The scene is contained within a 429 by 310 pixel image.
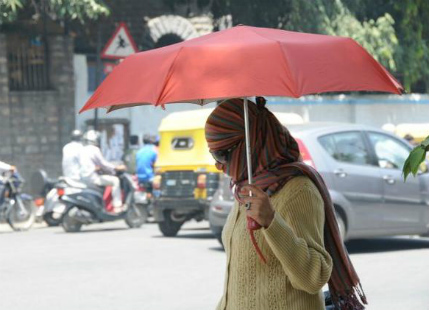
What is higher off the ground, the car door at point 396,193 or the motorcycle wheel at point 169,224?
the car door at point 396,193

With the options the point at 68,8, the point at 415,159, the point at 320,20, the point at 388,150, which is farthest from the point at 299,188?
the point at 320,20

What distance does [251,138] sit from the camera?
3777mm

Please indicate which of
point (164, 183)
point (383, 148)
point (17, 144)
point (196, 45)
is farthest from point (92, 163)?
point (196, 45)

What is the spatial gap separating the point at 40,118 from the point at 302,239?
62.5 ft

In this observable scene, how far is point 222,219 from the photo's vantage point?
44.1 feet

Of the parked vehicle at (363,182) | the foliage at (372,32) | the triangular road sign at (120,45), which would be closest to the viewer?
the parked vehicle at (363,182)

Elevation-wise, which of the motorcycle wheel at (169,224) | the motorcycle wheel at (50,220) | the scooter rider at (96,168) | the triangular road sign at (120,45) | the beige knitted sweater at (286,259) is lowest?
the motorcycle wheel at (50,220)

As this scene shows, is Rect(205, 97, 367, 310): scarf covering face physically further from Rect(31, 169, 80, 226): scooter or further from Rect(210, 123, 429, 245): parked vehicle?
Rect(31, 169, 80, 226): scooter

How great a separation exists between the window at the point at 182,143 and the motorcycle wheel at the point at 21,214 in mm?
3164

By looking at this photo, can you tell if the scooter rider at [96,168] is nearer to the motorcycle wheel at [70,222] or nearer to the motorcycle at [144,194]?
the motorcycle at [144,194]

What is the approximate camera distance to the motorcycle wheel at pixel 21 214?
18.0m

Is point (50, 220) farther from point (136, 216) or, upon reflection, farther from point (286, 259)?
point (286, 259)

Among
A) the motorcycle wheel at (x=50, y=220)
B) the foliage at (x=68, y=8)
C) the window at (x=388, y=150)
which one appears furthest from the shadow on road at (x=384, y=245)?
the foliage at (x=68, y=8)

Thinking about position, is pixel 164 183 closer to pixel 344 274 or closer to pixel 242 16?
pixel 242 16
